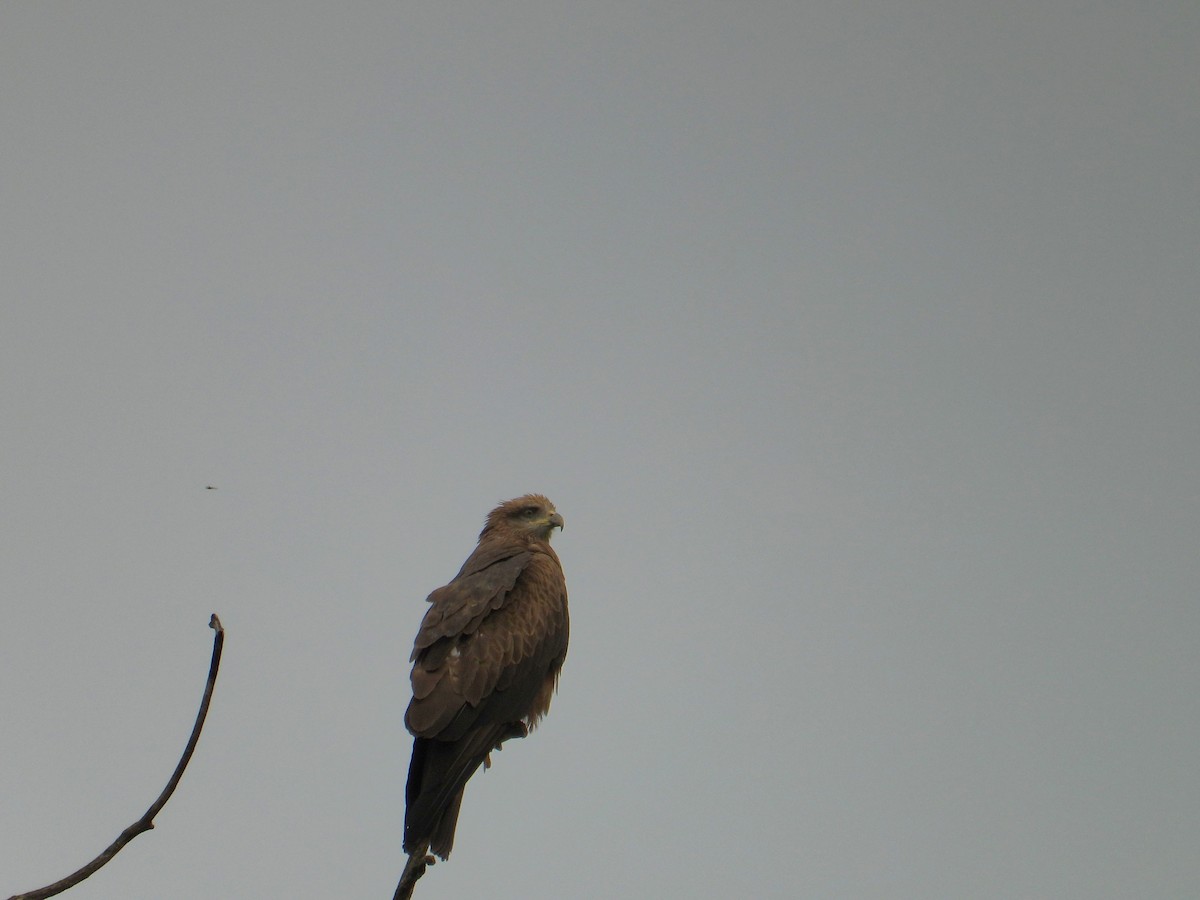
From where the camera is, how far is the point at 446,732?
894 centimetres

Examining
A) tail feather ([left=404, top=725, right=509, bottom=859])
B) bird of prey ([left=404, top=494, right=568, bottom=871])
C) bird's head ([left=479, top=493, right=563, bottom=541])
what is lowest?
tail feather ([left=404, top=725, right=509, bottom=859])

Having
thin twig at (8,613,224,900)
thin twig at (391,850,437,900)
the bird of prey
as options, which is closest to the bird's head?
the bird of prey

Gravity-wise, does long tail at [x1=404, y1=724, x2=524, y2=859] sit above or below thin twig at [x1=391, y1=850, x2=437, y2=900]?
above

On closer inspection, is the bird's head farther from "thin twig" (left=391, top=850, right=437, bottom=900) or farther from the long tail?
"thin twig" (left=391, top=850, right=437, bottom=900)

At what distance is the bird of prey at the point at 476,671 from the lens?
28.3ft

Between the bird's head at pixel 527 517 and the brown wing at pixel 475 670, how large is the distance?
1.10 meters

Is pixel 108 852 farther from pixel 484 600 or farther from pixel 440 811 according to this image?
pixel 484 600

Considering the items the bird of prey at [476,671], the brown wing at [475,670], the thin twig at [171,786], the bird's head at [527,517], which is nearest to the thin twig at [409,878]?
the bird of prey at [476,671]

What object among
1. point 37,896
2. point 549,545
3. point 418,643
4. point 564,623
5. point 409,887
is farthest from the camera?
point 549,545

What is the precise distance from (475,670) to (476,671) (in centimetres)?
1

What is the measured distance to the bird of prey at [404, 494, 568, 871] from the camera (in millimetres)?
8625

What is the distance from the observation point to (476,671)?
944 centimetres

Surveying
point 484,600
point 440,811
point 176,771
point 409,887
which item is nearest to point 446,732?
point 440,811

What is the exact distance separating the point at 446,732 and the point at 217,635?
17.6ft
